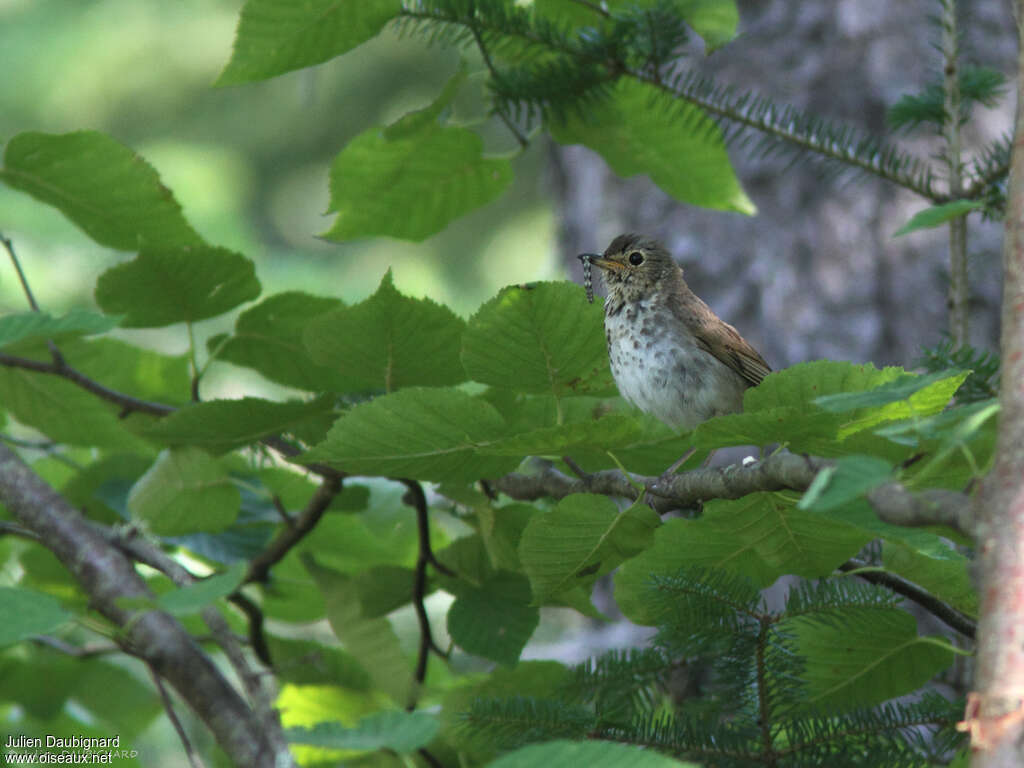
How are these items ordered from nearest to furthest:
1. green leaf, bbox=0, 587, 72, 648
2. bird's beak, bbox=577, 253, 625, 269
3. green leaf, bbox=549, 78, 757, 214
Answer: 1. green leaf, bbox=0, 587, 72, 648
2. green leaf, bbox=549, 78, 757, 214
3. bird's beak, bbox=577, 253, 625, 269

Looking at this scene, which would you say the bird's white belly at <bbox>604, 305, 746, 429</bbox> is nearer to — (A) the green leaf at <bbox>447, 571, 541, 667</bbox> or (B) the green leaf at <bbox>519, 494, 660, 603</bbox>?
(A) the green leaf at <bbox>447, 571, 541, 667</bbox>

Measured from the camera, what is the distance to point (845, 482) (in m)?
0.74

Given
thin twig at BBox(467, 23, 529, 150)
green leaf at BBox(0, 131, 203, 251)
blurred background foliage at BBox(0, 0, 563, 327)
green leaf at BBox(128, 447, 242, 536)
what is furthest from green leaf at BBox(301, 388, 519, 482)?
blurred background foliage at BBox(0, 0, 563, 327)

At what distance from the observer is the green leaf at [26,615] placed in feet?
3.19

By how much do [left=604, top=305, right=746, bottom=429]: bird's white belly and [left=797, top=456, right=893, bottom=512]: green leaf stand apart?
1613mm

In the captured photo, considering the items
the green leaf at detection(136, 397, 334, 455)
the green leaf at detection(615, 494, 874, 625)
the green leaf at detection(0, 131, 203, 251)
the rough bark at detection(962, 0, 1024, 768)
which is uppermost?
the green leaf at detection(0, 131, 203, 251)

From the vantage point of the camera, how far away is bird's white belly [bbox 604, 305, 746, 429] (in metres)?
2.43

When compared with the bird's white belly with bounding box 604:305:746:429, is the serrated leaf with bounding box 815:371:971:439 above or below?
below

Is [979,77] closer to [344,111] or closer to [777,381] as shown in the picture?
[777,381]

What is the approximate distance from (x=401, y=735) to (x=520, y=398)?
722 millimetres

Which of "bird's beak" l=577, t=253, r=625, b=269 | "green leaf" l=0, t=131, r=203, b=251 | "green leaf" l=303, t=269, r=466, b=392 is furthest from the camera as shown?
"bird's beak" l=577, t=253, r=625, b=269

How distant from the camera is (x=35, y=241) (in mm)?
5152

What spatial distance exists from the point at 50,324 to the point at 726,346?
65.4 inches

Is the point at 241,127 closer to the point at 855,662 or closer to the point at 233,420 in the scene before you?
the point at 233,420
